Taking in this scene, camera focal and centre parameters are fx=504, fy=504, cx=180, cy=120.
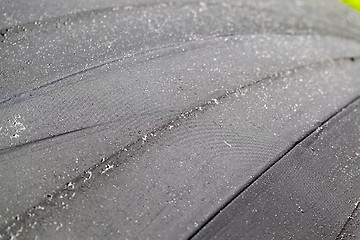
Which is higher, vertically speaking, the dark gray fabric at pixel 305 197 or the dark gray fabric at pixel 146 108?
the dark gray fabric at pixel 146 108

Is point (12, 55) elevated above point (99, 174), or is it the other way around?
point (12, 55)

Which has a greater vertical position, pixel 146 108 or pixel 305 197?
pixel 146 108

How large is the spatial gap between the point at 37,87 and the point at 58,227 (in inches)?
11.1

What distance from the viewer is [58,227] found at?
70 cm

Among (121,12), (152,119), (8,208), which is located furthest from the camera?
(121,12)

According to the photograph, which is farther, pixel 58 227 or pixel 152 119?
pixel 152 119

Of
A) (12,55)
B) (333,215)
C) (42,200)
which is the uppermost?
(12,55)

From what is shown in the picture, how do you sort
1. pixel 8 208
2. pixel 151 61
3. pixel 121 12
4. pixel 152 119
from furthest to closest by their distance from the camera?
pixel 121 12
pixel 151 61
pixel 152 119
pixel 8 208

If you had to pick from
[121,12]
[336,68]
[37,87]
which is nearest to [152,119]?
[37,87]

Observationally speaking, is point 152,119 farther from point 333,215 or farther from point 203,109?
point 333,215

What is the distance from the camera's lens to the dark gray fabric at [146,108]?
741 millimetres

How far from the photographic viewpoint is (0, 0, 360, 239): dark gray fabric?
741 millimetres

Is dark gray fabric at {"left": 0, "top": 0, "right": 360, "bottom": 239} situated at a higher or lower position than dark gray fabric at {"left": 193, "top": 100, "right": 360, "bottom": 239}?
higher

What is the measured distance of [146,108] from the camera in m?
0.88
